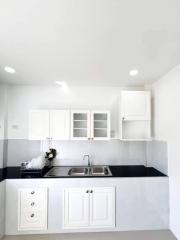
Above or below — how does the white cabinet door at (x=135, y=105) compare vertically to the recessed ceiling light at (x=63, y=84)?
below

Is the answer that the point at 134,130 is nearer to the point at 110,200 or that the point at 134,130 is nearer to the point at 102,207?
the point at 110,200

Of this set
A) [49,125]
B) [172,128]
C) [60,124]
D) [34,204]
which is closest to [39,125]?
[49,125]

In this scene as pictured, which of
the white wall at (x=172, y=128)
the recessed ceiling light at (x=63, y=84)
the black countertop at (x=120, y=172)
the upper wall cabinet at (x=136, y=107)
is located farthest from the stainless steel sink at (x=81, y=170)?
the recessed ceiling light at (x=63, y=84)

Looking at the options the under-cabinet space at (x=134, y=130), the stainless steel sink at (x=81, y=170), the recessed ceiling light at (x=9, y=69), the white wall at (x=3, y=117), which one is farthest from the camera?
the under-cabinet space at (x=134, y=130)

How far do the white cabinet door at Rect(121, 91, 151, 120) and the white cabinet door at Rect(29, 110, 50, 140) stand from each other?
133 cm

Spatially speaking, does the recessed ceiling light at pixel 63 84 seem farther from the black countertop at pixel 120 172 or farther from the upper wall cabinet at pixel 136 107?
the black countertop at pixel 120 172

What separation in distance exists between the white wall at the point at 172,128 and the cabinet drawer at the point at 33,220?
1.86 metres

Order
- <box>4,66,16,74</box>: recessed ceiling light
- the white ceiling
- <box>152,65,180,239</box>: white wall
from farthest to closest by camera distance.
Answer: <box>4,66,16,74</box>: recessed ceiling light, <box>152,65,180,239</box>: white wall, the white ceiling

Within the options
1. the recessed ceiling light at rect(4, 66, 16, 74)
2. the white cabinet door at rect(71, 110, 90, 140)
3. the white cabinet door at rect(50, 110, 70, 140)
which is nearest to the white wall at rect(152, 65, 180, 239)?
the white cabinet door at rect(71, 110, 90, 140)

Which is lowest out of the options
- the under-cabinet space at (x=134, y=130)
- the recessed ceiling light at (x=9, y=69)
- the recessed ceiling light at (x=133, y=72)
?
the under-cabinet space at (x=134, y=130)

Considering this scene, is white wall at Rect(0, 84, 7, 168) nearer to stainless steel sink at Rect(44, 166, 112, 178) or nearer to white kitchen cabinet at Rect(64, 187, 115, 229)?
stainless steel sink at Rect(44, 166, 112, 178)

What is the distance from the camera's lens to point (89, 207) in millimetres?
2439

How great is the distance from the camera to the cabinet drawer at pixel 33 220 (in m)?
2.40

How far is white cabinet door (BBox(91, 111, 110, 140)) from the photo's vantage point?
9.41 ft
